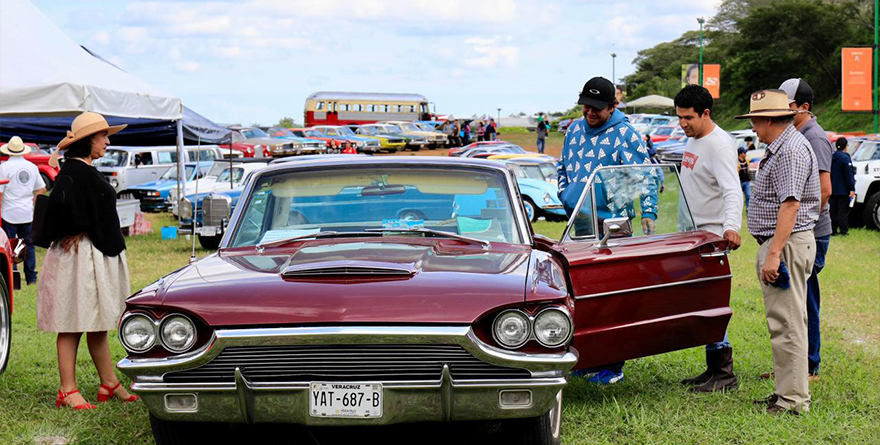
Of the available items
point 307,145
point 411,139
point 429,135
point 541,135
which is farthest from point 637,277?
point 429,135

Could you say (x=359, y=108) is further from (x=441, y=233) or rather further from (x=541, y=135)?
(x=441, y=233)

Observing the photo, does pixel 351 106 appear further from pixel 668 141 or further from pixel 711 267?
pixel 711 267

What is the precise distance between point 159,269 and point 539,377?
35.7 feet

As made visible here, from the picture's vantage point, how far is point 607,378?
640 cm

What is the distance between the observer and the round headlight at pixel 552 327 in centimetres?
415

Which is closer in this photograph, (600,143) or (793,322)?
(793,322)

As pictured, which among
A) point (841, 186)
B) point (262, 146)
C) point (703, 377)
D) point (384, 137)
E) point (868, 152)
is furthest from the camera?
point (384, 137)

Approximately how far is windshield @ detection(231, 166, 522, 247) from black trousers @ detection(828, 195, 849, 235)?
12.4 m

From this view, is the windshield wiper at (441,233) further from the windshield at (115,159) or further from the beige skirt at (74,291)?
the windshield at (115,159)

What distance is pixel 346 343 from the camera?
4020 mm

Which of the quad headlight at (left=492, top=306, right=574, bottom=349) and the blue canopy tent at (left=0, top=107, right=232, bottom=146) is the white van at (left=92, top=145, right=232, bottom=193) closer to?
the blue canopy tent at (left=0, top=107, right=232, bottom=146)

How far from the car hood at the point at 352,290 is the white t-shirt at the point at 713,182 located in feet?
6.21

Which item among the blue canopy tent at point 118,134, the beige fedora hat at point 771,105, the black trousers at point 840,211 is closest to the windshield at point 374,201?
the beige fedora hat at point 771,105

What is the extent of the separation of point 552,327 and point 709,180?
2.40m
